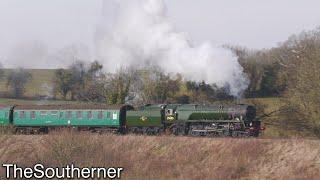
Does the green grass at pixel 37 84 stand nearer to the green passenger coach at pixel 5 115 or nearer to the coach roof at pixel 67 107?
the green passenger coach at pixel 5 115

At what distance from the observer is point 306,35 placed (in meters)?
45.6

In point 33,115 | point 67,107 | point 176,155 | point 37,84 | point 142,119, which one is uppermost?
point 37,84

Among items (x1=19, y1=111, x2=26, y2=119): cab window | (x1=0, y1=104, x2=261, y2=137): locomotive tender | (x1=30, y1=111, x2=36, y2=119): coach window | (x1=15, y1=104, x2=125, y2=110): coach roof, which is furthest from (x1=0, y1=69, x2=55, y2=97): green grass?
(x1=30, y1=111, x2=36, y2=119): coach window

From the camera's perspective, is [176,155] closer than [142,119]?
Yes

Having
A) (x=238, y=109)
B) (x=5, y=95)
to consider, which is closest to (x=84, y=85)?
(x=5, y=95)

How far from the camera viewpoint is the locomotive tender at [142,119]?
105 feet

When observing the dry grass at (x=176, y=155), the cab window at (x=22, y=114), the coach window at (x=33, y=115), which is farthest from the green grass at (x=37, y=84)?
the dry grass at (x=176, y=155)

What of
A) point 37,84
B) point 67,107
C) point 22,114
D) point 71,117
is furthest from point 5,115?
point 37,84

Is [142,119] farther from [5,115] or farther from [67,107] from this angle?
[5,115]

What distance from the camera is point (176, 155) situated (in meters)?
29.4

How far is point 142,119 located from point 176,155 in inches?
233

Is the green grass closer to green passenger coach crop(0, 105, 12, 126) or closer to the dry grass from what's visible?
green passenger coach crop(0, 105, 12, 126)

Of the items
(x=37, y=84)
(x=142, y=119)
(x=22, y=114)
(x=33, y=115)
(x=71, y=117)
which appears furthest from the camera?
(x=37, y=84)

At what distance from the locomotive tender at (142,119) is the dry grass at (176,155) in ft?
9.05
